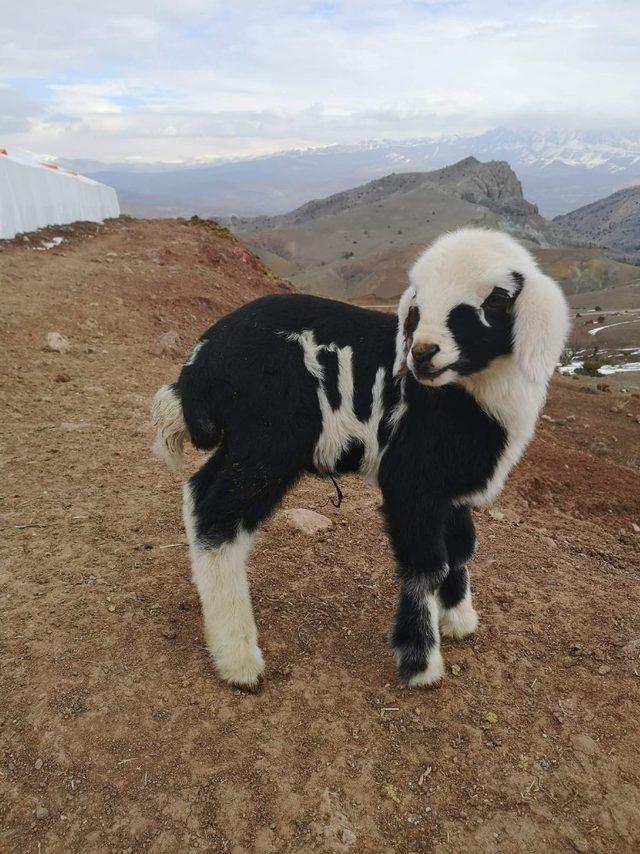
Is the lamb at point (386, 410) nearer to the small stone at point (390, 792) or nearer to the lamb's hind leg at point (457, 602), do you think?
the lamb's hind leg at point (457, 602)

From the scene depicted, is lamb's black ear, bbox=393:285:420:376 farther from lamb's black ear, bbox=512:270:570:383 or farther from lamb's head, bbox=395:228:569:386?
lamb's black ear, bbox=512:270:570:383

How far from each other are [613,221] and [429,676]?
162400mm

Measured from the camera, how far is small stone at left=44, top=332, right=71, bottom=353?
998cm

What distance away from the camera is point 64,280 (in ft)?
46.3

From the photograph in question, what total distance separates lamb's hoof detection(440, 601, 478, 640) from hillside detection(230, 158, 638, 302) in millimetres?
50281

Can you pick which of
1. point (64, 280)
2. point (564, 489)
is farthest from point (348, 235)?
point (564, 489)

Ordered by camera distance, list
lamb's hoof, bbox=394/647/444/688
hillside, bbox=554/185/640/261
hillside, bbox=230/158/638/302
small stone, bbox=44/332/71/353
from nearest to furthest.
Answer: lamb's hoof, bbox=394/647/444/688 < small stone, bbox=44/332/71/353 < hillside, bbox=230/158/638/302 < hillside, bbox=554/185/640/261

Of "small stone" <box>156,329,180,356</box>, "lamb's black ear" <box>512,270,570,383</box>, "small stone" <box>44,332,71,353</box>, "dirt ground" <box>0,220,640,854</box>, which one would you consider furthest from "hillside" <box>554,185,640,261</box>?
"lamb's black ear" <box>512,270,570,383</box>

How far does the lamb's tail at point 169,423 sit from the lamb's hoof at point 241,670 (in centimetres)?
135

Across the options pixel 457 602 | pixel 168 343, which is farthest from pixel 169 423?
pixel 168 343

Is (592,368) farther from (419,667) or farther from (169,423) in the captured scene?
(169,423)

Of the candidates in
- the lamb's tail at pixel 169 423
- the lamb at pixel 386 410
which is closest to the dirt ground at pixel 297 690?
the lamb at pixel 386 410

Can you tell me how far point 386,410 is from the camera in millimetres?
3646

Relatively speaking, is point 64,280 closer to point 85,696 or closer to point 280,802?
point 85,696
